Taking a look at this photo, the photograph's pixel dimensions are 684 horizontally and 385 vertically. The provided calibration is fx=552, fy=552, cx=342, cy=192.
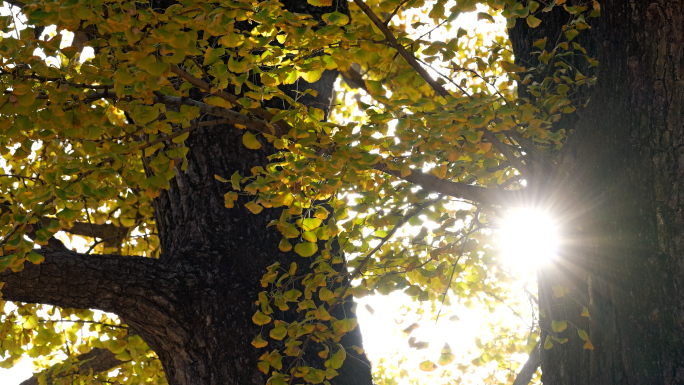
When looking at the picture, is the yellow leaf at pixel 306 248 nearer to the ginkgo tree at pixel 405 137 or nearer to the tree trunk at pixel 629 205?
the ginkgo tree at pixel 405 137

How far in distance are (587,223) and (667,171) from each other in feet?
1.25

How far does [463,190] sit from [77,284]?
232 cm

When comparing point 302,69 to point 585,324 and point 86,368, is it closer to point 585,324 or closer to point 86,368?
point 585,324

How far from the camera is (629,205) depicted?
2.31 m

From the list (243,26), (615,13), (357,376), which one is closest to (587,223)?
(615,13)

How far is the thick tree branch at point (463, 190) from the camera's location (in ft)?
8.60

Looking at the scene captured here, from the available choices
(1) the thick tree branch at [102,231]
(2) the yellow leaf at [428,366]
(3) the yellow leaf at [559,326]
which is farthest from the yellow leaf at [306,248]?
(1) the thick tree branch at [102,231]

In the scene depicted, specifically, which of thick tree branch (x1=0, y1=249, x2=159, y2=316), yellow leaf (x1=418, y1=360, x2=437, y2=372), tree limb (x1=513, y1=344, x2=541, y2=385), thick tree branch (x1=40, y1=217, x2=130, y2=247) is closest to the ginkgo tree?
yellow leaf (x1=418, y1=360, x2=437, y2=372)

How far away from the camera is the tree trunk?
2.20 m

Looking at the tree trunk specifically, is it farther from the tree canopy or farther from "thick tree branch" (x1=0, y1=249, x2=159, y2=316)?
"thick tree branch" (x1=0, y1=249, x2=159, y2=316)

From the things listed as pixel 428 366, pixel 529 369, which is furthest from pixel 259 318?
pixel 529 369

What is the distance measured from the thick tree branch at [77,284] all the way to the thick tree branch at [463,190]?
1.77m

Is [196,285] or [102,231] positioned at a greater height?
[102,231]

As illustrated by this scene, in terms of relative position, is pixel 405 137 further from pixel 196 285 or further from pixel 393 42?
pixel 196 285
